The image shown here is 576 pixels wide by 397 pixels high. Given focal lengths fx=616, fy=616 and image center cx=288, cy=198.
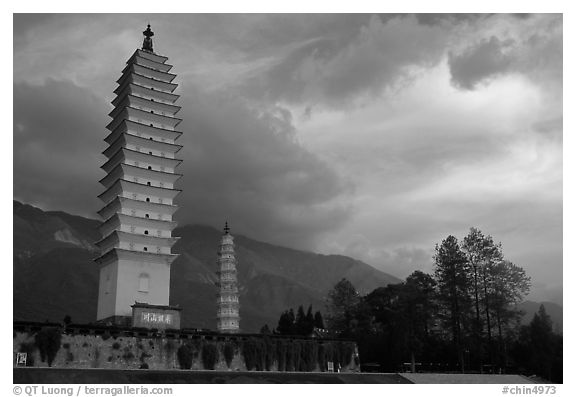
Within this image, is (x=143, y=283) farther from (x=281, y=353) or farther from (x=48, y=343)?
(x=48, y=343)

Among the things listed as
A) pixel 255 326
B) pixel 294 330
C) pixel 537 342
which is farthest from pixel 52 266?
pixel 537 342

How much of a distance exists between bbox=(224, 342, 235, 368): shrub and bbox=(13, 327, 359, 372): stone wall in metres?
0.06

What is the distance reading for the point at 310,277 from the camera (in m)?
197

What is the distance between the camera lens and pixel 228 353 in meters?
32.7

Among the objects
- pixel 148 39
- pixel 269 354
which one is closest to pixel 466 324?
pixel 269 354

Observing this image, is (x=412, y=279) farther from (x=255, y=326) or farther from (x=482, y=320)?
(x=255, y=326)

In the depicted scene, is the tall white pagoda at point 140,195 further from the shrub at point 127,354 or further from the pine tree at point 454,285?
the pine tree at point 454,285

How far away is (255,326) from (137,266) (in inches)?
3672

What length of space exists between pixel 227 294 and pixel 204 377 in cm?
2305

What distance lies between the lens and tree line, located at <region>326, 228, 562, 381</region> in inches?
1564

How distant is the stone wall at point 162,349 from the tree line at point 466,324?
696 centimetres

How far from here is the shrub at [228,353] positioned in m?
32.6

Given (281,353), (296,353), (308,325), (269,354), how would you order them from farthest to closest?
(308,325) → (296,353) → (281,353) → (269,354)

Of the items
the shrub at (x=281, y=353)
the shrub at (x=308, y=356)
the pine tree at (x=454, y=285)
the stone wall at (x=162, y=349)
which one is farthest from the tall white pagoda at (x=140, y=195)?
the pine tree at (x=454, y=285)
